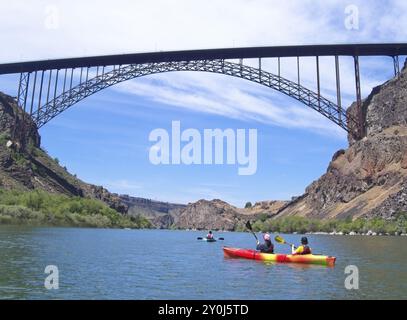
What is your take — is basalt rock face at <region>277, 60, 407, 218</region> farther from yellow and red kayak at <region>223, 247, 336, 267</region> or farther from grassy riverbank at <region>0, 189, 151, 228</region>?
yellow and red kayak at <region>223, 247, 336, 267</region>

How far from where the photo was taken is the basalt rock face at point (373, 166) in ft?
340

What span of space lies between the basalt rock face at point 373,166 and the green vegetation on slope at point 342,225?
14.8ft

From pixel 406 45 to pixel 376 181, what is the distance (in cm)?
3485

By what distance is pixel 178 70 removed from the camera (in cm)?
7919

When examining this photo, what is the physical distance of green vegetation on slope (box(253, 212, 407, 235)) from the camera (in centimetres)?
8571

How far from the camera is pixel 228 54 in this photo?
78875mm

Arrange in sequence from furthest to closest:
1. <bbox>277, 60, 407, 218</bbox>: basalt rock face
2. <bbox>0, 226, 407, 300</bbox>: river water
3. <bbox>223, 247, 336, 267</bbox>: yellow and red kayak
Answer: <bbox>277, 60, 407, 218</bbox>: basalt rock face
<bbox>223, 247, 336, 267</bbox>: yellow and red kayak
<bbox>0, 226, 407, 300</bbox>: river water

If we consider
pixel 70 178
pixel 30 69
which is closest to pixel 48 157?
pixel 70 178

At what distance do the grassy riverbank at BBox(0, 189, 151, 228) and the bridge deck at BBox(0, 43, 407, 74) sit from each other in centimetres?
2193

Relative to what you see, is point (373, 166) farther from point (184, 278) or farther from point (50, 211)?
point (184, 278)

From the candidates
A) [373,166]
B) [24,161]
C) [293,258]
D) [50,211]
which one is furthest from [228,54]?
[293,258]

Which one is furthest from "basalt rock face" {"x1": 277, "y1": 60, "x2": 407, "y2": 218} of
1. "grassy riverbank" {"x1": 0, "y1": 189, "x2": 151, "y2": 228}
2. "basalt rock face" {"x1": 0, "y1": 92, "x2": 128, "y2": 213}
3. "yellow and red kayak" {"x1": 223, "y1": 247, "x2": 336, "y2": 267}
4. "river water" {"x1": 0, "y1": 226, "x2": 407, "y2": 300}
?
"river water" {"x1": 0, "y1": 226, "x2": 407, "y2": 300}

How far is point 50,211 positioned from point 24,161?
20.5m

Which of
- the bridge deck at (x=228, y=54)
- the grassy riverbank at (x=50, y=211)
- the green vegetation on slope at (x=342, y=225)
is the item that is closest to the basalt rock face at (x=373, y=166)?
the green vegetation on slope at (x=342, y=225)
